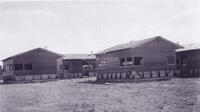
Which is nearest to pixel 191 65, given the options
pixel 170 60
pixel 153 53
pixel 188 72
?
pixel 188 72

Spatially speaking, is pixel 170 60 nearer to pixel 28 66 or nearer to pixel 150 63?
pixel 150 63

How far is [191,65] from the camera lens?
105ft

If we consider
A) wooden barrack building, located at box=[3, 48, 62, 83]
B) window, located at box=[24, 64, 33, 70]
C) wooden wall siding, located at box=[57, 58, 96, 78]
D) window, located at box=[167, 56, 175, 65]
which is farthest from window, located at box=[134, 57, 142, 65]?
wooden wall siding, located at box=[57, 58, 96, 78]

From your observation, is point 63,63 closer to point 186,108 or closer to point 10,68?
point 10,68

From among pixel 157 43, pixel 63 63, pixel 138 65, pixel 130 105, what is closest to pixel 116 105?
pixel 130 105

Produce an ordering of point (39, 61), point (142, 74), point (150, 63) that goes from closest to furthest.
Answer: point (142, 74) → point (150, 63) → point (39, 61)

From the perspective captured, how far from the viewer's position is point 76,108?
1158 cm

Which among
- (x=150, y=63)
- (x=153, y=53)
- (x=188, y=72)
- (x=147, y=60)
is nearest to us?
(x=147, y=60)

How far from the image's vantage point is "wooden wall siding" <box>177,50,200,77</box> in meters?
31.2

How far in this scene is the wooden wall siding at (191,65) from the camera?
102 feet

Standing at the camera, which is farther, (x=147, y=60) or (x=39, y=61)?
(x=39, y=61)

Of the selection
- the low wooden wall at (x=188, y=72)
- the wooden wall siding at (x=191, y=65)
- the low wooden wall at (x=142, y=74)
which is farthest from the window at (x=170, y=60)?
the wooden wall siding at (x=191, y=65)

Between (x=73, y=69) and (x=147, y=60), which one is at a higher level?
(x=147, y=60)

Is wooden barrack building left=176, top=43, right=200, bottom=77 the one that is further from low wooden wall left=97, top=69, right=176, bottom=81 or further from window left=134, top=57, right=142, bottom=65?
window left=134, top=57, right=142, bottom=65
